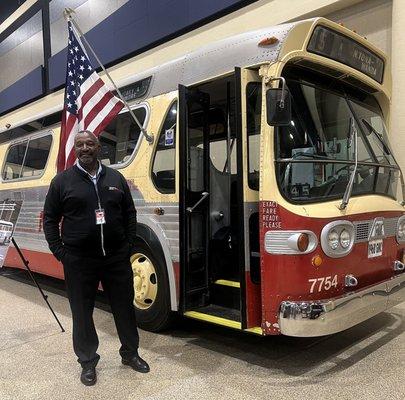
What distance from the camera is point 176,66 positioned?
494 centimetres

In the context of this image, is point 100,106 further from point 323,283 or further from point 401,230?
point 401,230

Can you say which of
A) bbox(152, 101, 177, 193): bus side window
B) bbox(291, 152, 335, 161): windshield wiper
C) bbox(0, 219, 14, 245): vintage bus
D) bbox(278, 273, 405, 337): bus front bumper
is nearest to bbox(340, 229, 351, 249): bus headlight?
bbox(278, 273, 405, 337): bus front bumper

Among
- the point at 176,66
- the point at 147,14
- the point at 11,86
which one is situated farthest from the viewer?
the point at 11,86

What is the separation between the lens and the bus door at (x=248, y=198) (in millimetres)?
4035

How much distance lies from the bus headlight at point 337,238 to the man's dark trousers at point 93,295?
5.50 feet

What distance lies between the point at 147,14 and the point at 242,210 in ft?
33.8

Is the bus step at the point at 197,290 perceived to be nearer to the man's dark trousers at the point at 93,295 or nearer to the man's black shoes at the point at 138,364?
the man's dark trousers at the point at 93,295

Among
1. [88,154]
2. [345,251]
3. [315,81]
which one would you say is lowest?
[345,251]

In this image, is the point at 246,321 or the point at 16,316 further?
the point at 16,316

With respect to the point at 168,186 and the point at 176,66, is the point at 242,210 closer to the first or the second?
the point at 168,186

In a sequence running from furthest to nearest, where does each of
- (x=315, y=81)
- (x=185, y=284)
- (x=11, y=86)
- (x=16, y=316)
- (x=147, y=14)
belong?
(x=11, y=86), (x=147, y=14), (x=16, y=316), (x=185, y=284), (x=315, y=81)

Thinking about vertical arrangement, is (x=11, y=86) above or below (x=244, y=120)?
above

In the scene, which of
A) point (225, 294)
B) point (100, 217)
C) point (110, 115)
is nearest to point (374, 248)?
point (225, 294)

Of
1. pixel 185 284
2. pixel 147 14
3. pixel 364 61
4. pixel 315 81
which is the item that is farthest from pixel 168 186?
pixel 147 14
